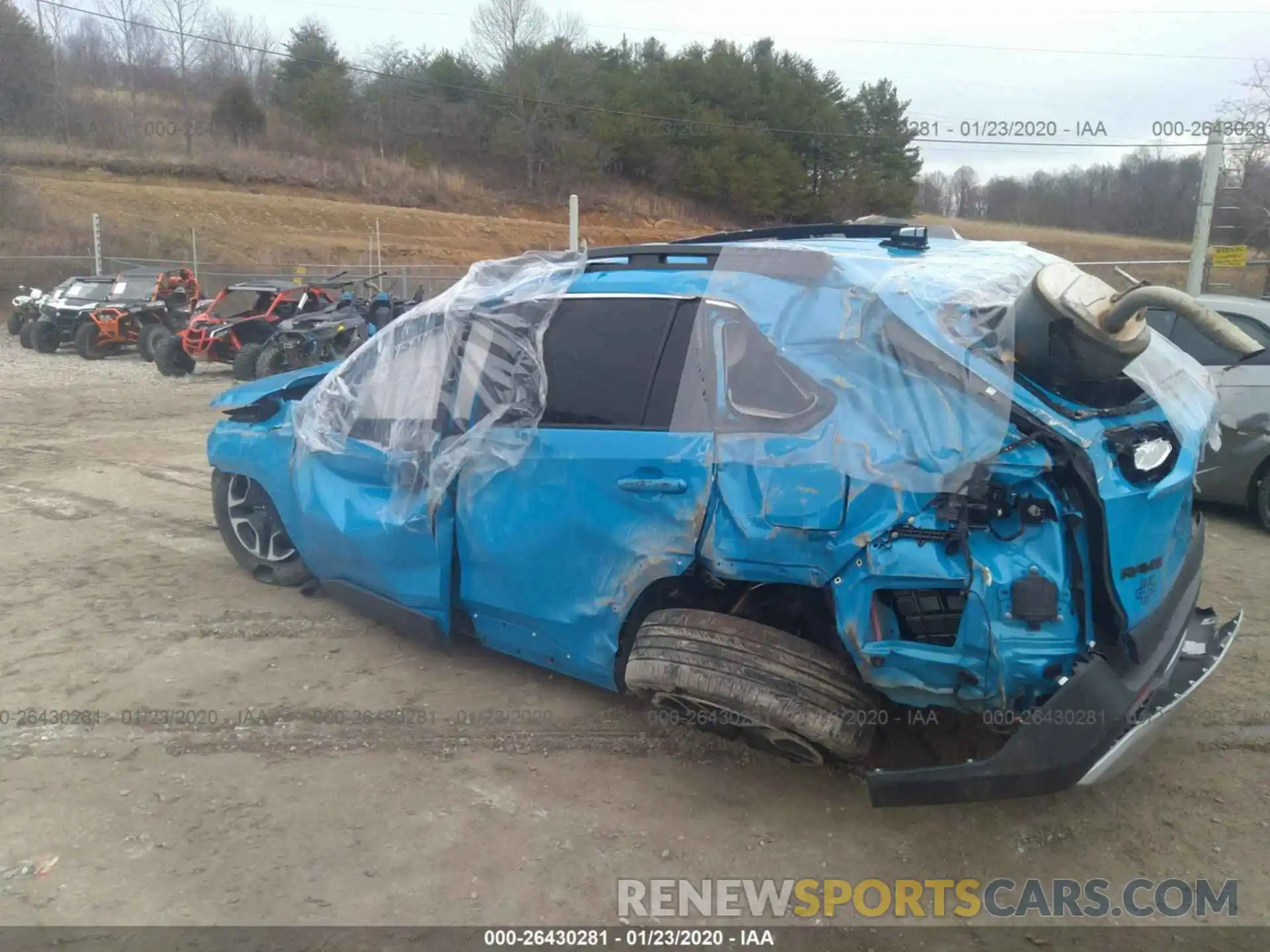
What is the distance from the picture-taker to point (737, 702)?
9.91ft

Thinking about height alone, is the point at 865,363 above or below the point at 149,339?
above

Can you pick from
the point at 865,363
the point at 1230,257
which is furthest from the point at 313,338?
the point at 865,363

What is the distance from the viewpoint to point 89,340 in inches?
663

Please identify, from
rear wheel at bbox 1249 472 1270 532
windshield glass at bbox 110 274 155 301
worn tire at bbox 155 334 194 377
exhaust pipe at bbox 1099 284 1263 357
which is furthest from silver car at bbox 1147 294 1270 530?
windshield glass at bbox 110 274 155 301

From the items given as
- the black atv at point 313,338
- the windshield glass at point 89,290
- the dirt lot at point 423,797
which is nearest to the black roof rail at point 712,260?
the dirt lot at point 423,797

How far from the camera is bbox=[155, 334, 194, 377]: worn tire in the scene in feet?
48.5

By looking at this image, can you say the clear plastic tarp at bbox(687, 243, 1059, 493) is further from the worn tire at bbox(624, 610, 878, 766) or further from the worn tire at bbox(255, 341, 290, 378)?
the worn tire at bbox(255, 341, 290, 378)

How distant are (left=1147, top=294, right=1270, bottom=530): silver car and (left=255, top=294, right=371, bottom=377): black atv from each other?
10.3 meters

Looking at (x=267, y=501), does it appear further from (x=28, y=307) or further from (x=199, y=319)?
(x=28, y=307)

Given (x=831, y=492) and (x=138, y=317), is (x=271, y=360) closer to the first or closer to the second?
(x=138, y=317)

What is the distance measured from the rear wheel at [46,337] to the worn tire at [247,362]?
6.18 m

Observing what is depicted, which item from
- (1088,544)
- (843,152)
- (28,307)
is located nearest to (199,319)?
(28,307)

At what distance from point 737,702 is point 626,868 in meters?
0.61

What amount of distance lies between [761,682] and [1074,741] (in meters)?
0.88
